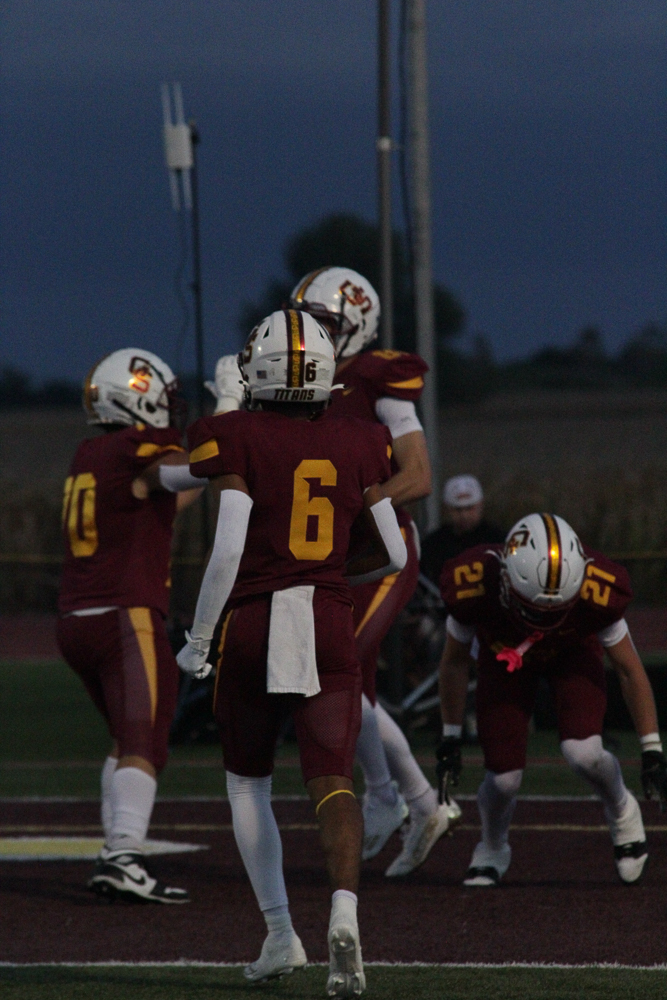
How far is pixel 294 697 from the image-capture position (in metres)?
4.49

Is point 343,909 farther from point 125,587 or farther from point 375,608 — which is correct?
point 125,587

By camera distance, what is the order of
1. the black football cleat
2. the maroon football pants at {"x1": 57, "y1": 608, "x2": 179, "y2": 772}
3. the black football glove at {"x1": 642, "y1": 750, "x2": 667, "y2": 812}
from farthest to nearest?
Answer: the maroon football pants at {"x1": 57, "y1": 608, "x2": 179, "y2": 772} → the black football cleat → the black football glove at {"x1": 642, "y1": 750, "x2": 667, "y2": 812}

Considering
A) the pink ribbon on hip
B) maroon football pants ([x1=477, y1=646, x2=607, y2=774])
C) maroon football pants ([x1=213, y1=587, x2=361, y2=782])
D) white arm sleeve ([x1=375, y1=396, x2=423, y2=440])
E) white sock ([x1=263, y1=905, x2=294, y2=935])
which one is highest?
white arm sleeve ([x1=375, y1=396, x2=423, y2=440])

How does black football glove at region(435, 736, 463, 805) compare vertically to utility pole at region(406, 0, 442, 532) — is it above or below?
below

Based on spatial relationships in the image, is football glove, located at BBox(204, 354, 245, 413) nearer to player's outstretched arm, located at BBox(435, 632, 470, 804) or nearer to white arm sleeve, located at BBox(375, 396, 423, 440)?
white arm sleeve, located at BBox(375, 396, 423, 440)

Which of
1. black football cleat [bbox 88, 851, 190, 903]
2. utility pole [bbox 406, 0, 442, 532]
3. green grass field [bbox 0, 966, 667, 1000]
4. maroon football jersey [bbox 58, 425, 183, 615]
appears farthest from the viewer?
utility pole [bbox 406, 0, 442, 532]

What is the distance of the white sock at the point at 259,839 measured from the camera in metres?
4.55

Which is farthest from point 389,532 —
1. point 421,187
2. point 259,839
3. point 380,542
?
point 421,187

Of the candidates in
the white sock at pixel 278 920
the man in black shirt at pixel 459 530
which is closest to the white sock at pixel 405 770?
the white sock at pixel 278 920

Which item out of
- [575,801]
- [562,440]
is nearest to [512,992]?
[575,801]

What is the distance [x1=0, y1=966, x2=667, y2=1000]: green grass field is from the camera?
4.38m

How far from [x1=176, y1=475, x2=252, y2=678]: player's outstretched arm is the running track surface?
1.09 metres

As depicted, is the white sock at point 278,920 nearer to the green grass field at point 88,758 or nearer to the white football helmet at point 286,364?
the white football helmet at point 286,364

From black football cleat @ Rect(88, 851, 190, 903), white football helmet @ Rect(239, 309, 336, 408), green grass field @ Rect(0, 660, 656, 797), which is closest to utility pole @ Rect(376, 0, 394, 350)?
green grass field @ Rect(0, 660, 656, 797)
